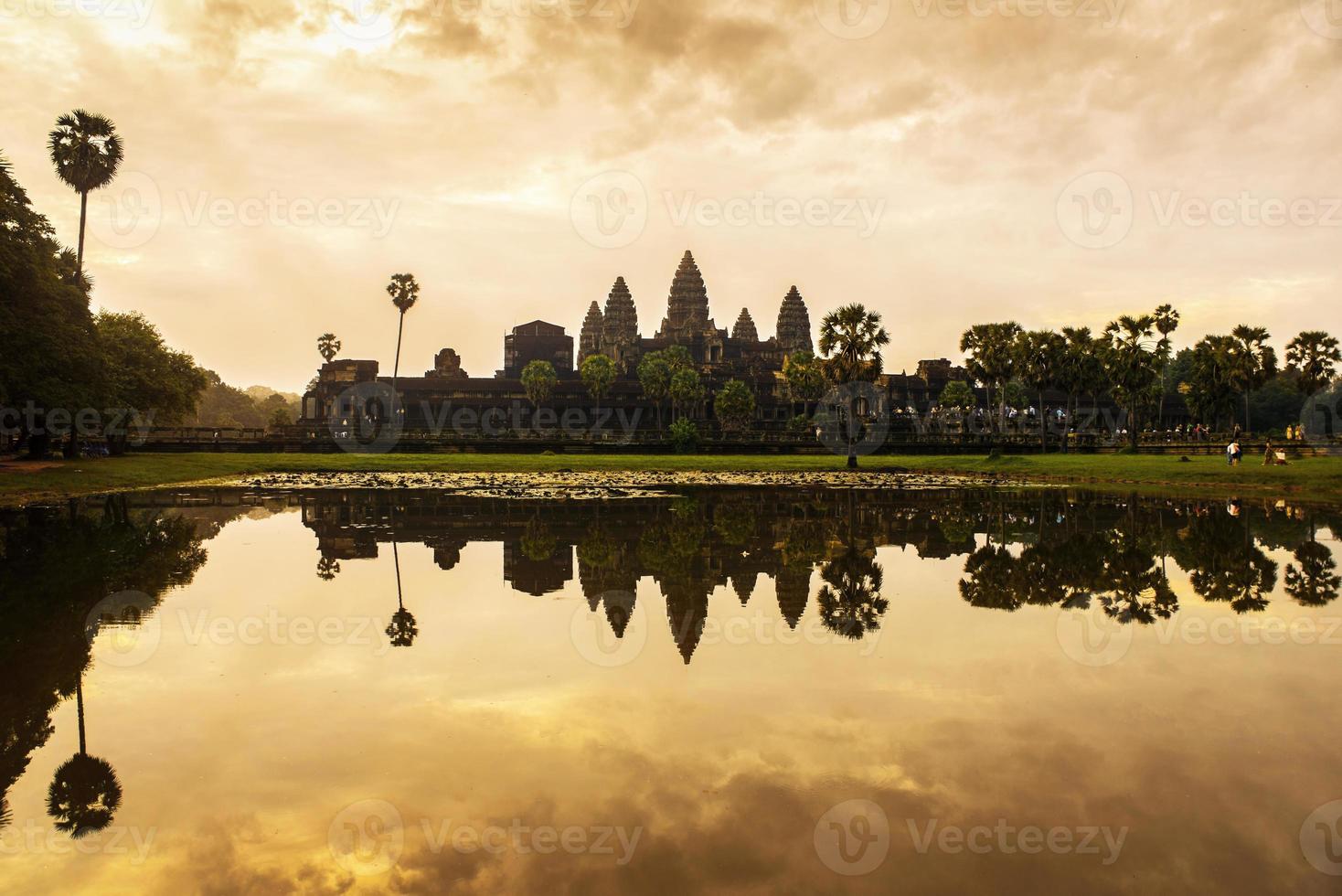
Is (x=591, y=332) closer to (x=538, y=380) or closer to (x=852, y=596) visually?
(x=538, y=380)

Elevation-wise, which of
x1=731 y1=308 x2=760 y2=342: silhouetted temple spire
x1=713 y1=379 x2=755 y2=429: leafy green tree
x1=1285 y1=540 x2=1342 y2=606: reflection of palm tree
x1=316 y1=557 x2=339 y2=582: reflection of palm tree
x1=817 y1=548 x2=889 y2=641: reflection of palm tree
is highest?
x1=731 y1=308 x2=760 y2=342: silhouetted temple spire

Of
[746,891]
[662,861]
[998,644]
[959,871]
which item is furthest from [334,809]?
[998,644]

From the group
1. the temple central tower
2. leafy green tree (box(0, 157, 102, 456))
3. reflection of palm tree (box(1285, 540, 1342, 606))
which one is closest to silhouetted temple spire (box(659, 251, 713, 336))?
the temple central tower

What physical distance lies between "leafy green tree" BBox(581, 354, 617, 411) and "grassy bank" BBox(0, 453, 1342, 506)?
150ft

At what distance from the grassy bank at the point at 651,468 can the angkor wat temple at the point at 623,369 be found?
44.3 meters

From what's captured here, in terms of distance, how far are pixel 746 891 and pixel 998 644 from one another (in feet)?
19.5

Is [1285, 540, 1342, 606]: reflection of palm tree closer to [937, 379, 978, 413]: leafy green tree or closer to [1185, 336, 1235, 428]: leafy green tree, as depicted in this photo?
[1185, 336, 1235, 428]: leafy green tree

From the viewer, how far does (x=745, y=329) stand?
147625 mm

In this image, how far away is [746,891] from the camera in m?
4.85

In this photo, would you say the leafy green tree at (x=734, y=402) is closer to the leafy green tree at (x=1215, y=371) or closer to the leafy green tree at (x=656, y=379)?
the leafy green tree at (x=656, y=379)

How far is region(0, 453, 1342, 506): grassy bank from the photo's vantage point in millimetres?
33250

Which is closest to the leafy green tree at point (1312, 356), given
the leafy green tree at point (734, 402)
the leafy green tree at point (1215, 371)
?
the leafy green tree at point (1215, 371)

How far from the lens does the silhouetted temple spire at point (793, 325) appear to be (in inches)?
5546

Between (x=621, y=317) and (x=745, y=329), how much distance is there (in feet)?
68.2
